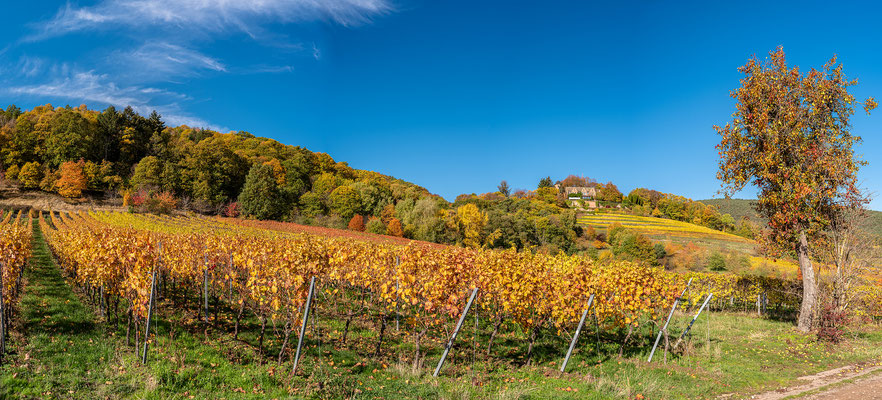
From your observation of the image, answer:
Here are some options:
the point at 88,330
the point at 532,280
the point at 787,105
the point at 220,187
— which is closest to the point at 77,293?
the point at 88,330

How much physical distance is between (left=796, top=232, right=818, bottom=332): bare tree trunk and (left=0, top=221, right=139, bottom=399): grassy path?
1848cm

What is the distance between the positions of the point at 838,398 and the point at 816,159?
9.67m

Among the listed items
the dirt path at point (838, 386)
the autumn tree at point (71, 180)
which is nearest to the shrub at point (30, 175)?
the autumn tree at point (71, 180)

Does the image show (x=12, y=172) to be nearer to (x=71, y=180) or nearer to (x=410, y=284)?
(x=71, y=180)

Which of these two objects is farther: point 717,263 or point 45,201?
point 45,201

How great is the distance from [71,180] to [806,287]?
71.7m

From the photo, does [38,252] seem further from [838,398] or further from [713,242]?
[713,242]

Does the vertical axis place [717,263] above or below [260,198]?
below

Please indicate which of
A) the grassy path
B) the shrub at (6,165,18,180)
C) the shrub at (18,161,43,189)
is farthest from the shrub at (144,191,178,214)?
the grassy path

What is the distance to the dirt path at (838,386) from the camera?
284 inches

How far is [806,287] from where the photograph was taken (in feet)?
45.2

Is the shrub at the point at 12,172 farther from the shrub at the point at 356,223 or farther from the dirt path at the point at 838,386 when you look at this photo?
the dirt path at the point at 838,386

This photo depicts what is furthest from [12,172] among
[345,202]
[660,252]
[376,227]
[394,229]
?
[660,252]

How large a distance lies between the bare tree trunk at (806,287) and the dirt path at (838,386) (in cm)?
469
